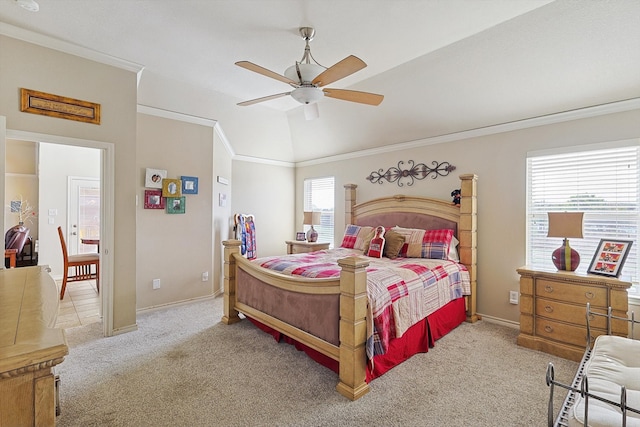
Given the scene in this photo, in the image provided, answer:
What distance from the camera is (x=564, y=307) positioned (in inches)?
111

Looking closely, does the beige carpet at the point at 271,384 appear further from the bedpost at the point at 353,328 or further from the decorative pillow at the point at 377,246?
the decorative pillow at the point at 377,246

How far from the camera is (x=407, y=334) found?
2.75m

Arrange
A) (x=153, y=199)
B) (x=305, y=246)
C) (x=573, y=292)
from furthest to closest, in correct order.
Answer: (x=305, y=246) < (x=153, y=199) < (x=573, y=292)

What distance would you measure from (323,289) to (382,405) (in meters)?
0.92

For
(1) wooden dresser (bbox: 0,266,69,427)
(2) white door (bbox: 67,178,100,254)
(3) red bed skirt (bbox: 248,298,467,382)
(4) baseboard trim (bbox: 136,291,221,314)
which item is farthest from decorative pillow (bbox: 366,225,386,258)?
(2) white door (bbox: 67,178,100,254)

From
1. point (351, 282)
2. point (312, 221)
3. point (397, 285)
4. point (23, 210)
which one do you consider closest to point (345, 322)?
point (351, 282)

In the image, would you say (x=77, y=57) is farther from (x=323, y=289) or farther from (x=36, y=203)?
(x=36, y=203)

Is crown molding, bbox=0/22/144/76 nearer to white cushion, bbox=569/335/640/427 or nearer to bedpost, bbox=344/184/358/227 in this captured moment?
bedpost, bbox=344/184/358/227

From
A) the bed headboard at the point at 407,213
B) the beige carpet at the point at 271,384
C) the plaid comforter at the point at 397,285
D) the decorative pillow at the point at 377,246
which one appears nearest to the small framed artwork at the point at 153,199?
the beige carpet at the point at 271,384

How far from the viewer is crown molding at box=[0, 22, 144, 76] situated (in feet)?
8.69

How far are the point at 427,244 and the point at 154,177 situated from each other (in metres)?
3.71

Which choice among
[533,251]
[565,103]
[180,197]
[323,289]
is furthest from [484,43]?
[180,197]

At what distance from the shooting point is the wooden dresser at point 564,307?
258 centimetres

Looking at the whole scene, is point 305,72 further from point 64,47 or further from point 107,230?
point 107,230
